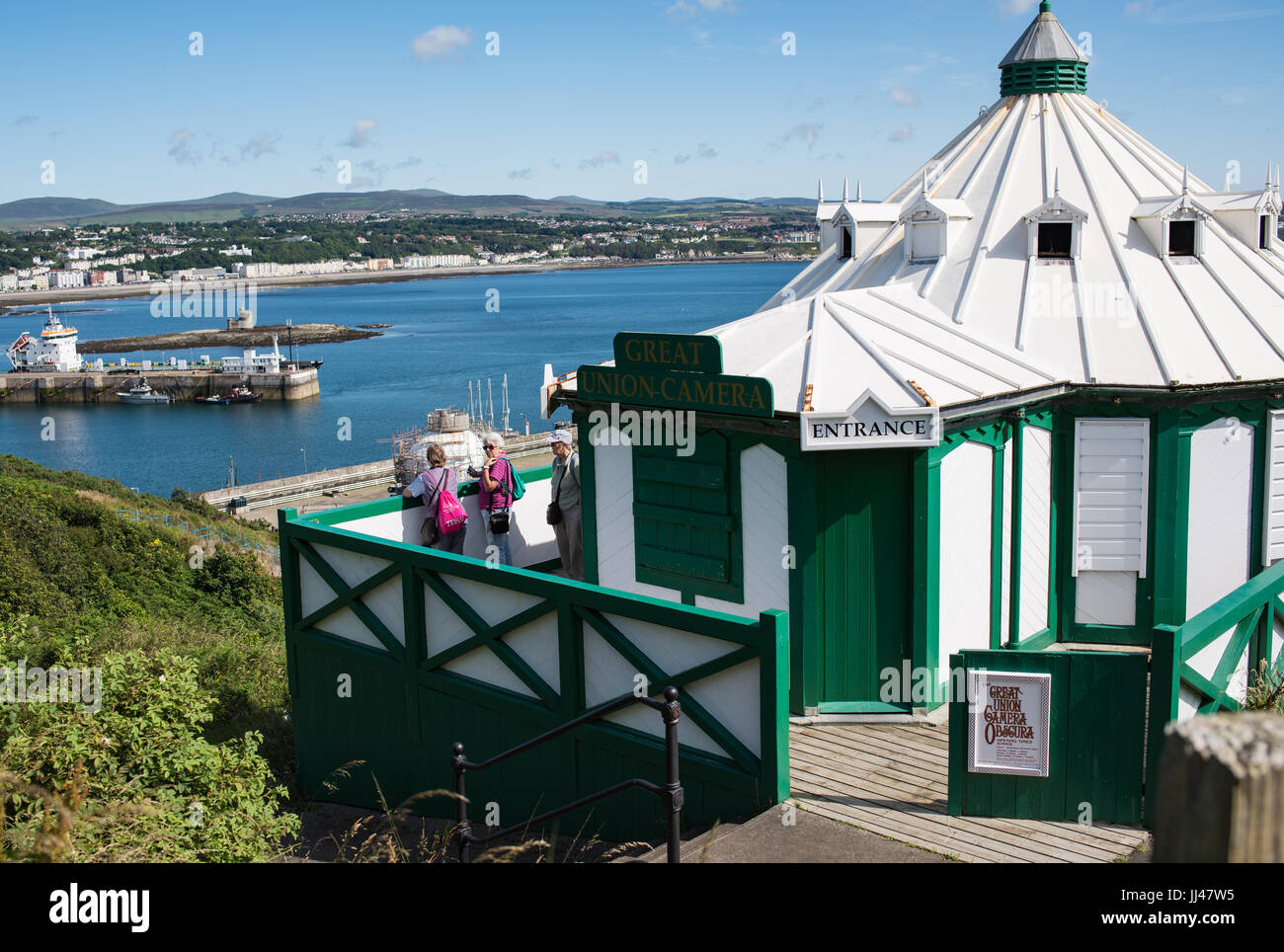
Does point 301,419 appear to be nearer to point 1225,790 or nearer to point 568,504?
point 568,504

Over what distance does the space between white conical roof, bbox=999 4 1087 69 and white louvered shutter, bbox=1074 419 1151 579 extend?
261 inches

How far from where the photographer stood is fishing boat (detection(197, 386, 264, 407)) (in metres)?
133

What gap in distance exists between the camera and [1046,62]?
53.3 ft

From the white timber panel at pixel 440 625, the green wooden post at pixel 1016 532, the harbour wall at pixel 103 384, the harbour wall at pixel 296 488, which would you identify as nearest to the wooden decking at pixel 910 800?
the green wooden post at pixel 1016 532

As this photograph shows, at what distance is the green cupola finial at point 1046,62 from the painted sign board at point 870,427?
8330mm

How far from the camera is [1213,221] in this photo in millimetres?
14570

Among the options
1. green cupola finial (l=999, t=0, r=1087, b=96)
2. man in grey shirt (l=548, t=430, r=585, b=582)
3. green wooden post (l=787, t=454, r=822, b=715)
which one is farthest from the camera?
green cupola finial (l=999, t=0, r=1087, b=96)

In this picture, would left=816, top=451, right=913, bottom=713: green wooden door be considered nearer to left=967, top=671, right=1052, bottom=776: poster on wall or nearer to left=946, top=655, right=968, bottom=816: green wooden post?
left=946, top=655, right=968, bottom=816: green wooden post

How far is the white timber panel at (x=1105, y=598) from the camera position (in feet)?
41.4

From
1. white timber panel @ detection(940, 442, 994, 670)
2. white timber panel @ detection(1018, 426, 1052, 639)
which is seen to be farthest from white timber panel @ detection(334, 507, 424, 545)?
white timber panel @ detection(1018, 426, 1052, 639)
